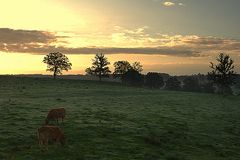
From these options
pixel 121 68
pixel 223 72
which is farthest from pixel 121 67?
pixel 223 72

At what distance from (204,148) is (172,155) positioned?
496 centimetres

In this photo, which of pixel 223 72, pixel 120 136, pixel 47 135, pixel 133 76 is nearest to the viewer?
pixel 47 135

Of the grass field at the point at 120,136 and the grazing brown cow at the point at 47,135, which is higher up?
the grazing brown cow at the point at 47,135

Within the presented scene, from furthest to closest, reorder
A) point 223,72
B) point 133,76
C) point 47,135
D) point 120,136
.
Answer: point 133,76 < point 223,72 < point 120,136 < point 47,135

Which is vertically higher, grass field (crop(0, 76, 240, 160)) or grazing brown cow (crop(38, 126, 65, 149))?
grazing brown cow (crop(38, 126, 65, 149))

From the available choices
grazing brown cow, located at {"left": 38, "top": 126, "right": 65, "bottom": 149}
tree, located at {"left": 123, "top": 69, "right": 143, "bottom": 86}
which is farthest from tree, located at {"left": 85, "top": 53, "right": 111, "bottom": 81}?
grazing brown cow, located at {"left": 38, "top": 126, "right": 65, "bottom": 149}

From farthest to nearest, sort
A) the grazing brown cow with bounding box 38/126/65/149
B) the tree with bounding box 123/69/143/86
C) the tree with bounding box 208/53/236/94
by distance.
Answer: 1. the tree with bounding box 123/69/143/86
2. the tree with bounding box 208/53/236/94
3. the grazing brown cow with bounding box 38/126/65/149

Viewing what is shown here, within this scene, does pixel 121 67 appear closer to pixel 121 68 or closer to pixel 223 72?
pixel 121 68

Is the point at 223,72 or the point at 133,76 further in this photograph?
the point at 133,76

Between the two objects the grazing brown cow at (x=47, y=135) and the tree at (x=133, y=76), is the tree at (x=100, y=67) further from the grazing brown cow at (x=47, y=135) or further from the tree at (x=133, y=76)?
the grazing brown cow at (x=47, y=135)

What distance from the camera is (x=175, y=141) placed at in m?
29.9

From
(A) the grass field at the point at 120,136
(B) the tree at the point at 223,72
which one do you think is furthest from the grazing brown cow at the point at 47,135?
(B) the tree at the point at 223,72

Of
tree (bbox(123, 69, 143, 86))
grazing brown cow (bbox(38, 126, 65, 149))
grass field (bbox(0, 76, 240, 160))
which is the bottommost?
grass field (bbox(0, 76, 240, 160))

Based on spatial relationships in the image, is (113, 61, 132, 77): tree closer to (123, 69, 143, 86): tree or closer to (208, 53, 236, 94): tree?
(123, 69, 143, 86): tree
